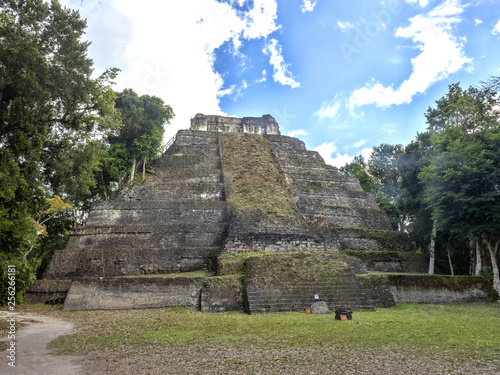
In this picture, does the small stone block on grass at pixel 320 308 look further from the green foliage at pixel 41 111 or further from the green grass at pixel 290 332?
the green foliage at pixel 41 111

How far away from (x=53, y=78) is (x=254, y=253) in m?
8.94

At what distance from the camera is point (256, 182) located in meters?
18.1

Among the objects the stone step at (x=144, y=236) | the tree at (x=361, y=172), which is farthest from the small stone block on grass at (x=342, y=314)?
the tree at (x=361, y=172)

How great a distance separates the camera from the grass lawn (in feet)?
15.9

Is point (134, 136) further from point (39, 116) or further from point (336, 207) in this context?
point (336, 207)

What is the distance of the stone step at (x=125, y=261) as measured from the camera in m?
12.4

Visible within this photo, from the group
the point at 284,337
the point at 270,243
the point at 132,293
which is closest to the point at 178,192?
the point at 270,243

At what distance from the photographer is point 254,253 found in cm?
1200

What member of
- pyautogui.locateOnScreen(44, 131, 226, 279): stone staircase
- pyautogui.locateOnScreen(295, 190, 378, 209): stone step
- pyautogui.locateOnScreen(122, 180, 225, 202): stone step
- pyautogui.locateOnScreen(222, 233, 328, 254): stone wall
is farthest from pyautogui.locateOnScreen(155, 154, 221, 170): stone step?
pyautogui.locateOnScreen(222, 233, 328, 254): stone wall

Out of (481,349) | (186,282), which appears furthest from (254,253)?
(481,349)

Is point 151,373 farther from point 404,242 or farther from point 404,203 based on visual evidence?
point 404,203

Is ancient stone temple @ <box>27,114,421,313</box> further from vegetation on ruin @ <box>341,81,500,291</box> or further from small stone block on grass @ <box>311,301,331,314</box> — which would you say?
vegetation on ruin @ <box>341,81,500,291</box>

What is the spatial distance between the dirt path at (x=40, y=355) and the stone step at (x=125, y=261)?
4.70 metres

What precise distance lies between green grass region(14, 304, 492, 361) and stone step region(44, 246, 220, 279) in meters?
3.44
